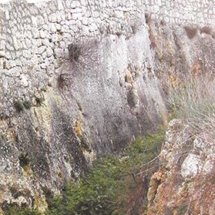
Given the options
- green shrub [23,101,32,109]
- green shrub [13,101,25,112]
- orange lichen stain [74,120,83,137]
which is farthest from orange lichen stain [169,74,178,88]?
green shrub [13,101,25,112]

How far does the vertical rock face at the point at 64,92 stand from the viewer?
7434 mm

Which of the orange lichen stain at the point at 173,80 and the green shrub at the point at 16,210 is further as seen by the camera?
the orange lichen stain at the point at 173,80

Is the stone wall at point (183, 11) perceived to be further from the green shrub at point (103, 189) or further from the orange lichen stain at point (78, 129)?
the green shrub at point (103, 189)

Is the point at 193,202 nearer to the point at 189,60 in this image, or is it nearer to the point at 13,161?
the point at 13,161

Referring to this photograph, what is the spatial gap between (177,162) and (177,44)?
7.81 metres

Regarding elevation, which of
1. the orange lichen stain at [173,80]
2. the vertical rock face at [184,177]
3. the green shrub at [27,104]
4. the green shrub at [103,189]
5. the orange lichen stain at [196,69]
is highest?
the green shrub at [27,104]

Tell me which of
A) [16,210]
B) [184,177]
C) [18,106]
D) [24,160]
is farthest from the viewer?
[18,106]

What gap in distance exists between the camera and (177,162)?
6.76 m

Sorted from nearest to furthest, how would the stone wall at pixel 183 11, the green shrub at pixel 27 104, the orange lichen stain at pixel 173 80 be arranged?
the green shrub at pixel 27 104 < the orange lichen stain at pixel 173 80 < the stone wall at pixel 183 11

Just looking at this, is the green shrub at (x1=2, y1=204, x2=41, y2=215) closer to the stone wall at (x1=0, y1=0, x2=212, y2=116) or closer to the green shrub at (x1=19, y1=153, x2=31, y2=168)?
the green shrub at (x1=19, y1=153, x2=31, y2=168)

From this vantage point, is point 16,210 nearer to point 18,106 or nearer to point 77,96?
point 18,106

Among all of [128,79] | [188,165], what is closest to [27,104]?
[188,165]

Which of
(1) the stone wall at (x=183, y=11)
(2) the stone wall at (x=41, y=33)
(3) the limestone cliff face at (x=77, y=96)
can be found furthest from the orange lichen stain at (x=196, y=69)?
(2) the stone wall at (x=41, y=33)

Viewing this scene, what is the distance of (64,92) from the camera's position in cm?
887
